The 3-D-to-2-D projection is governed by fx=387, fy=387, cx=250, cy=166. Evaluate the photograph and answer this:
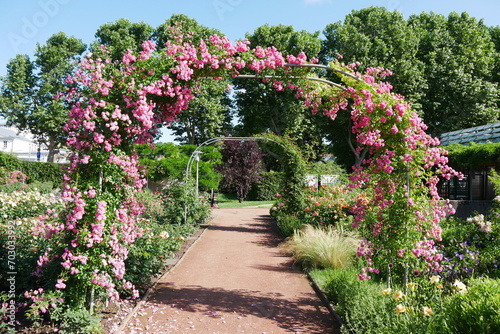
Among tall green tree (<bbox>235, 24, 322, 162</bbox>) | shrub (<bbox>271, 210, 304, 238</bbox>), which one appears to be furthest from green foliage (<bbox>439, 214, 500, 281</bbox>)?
tall green tree (<bbox>235, 24, 322, 162</bbox>)

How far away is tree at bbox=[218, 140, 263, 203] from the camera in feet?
73.5

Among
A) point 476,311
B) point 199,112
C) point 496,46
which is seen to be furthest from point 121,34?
point 476,311

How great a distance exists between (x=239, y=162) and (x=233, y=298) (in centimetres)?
1731

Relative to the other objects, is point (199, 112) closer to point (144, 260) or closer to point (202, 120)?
point (202, 120)

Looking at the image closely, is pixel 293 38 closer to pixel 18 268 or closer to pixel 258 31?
pixel 258 31

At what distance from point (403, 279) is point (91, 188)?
3897mm

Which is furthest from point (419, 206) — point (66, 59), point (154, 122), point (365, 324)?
point (66, 59)

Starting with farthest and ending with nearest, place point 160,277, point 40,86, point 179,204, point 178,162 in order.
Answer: point 40,86, point 178,162, point 179,204, point 160,277

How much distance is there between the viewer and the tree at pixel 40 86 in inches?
1110

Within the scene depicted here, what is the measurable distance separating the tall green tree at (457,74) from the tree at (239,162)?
1079 centimetres

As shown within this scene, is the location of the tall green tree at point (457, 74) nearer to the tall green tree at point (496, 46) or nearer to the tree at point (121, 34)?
the tall green tree at point (496, 46)

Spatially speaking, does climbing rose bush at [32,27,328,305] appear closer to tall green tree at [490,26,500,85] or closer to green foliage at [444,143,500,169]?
green foliage at [444,143,500,169]

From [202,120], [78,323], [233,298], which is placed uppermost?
[202,120]

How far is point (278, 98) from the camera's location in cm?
2562
